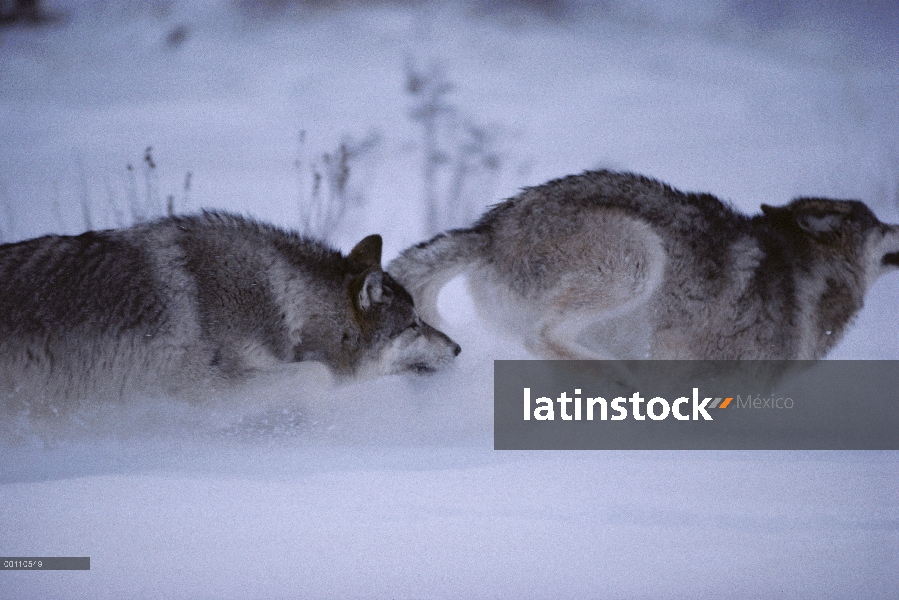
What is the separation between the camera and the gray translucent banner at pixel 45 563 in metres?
2.52

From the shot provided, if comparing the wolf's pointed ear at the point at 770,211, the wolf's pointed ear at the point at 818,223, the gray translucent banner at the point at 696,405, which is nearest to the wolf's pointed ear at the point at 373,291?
the gray translucent banner at the point at 696,405

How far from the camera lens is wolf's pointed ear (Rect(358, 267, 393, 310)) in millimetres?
3014

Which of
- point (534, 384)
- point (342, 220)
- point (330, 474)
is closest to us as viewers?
point (330, 474)

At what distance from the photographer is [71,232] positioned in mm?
3207

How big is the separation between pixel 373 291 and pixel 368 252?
0.27 metres

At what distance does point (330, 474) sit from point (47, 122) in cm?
202

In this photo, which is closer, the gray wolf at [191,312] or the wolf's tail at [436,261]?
the gray wolf at [191,312]

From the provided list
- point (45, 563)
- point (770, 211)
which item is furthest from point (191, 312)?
point (770, 211)

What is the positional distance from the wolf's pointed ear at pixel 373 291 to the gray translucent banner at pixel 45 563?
1369 mm

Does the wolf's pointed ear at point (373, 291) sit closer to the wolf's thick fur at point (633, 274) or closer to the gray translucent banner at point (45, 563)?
the wolf's thick fur at point (633, 274)

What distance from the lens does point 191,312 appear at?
288 centimetres

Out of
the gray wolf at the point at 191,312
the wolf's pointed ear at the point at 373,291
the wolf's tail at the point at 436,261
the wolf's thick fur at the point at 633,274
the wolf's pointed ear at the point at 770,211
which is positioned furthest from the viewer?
the wolf's pointed ear at the point at 770,211

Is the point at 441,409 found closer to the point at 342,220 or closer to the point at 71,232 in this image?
the point at 342,220

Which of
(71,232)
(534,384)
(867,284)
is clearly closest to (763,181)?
(867,284)
